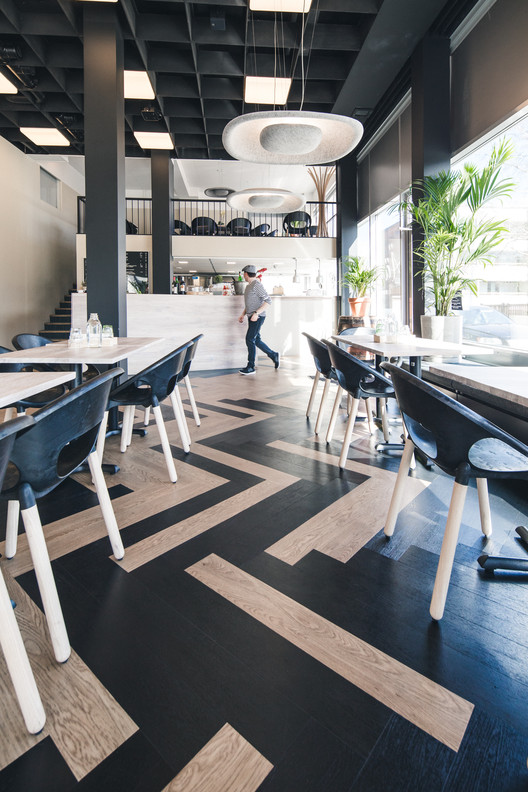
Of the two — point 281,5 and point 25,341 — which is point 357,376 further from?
point 281,5

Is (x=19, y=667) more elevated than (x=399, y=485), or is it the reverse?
(x=399, y=485)

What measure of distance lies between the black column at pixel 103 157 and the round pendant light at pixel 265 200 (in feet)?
8.06

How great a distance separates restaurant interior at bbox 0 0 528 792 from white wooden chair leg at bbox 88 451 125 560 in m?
0.01

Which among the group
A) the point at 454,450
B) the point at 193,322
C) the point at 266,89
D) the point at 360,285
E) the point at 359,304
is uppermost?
the point at 266,89

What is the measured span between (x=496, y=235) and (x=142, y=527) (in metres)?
3.37

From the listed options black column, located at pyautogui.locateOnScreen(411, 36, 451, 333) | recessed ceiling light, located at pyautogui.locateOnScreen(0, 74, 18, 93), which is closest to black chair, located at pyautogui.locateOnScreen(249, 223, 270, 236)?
recessed ceiling light, located at pyautogui.locateOnScreen(0, 74, 18, 93)

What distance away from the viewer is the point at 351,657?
4.02 feet

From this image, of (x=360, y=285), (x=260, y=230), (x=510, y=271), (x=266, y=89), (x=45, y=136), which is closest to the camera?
(x=510, y=271)

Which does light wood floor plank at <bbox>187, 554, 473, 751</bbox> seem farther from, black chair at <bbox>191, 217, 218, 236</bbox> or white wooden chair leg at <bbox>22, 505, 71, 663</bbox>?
black chair at <bbox>191, 217, 218, 236</bbox>

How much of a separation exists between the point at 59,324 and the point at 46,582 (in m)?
9.85

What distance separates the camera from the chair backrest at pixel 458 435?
1.24m

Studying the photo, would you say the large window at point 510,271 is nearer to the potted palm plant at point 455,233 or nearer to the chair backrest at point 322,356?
the potted palm plant at point 455,233

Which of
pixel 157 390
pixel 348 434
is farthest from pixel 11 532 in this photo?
pixel 348 434

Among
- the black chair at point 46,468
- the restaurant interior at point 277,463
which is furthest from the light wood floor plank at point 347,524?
the black chair at point 46,468
